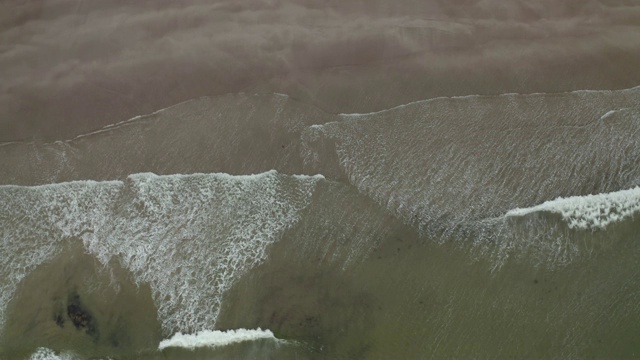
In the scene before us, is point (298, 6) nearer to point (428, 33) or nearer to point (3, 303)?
point (428, 33)

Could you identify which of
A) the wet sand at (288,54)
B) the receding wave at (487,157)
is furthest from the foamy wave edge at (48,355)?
the receding wave at (487,157)

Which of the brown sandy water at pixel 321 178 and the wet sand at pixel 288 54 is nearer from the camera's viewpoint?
the brown sandy water at pixel 321 178

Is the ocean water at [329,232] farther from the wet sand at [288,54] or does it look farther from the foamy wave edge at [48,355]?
the wet sand at [288,54]

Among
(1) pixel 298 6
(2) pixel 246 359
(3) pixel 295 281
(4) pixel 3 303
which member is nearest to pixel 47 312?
(4) pixel 3 303

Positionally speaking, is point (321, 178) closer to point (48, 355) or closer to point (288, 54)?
point (288, 54)

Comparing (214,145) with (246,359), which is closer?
(246,359)

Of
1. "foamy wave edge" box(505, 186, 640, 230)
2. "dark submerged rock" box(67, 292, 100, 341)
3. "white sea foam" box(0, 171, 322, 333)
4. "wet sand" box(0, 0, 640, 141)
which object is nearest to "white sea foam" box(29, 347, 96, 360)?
"dark submerged rock" box(67, 292, 100, 341)
